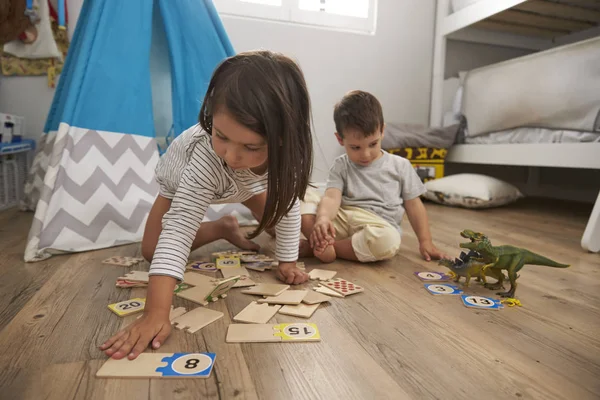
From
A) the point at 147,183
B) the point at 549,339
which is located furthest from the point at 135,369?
the point at 147,183

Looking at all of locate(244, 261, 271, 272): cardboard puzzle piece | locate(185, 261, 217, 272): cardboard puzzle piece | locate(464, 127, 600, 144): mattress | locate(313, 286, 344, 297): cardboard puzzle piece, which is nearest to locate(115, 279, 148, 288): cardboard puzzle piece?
locate(185, 261, 217, 272): cardboard puzzle piece

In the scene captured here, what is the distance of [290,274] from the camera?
888 millimetres

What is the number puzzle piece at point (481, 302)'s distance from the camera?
76cm

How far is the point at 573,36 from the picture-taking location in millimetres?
2322

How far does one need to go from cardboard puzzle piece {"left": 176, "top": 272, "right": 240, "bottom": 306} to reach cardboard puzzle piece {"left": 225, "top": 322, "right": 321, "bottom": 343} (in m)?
0.13

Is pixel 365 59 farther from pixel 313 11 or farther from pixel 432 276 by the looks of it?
pixel 432 276

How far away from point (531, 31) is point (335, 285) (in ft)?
7.42

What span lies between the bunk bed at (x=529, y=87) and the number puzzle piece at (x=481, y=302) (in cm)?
61

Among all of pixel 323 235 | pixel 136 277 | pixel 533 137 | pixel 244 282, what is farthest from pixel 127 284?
pixel 533 137

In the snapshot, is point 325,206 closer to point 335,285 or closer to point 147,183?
point 335,285

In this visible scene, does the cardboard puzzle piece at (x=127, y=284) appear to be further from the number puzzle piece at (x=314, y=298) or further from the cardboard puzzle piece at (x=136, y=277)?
the number puzzle piece at (x=314, y=298)

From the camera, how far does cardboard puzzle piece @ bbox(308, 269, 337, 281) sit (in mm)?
916

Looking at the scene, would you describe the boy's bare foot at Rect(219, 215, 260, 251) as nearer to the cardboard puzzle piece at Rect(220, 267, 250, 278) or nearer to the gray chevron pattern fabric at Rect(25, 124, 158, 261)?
the cardboard puzzle piece at Rect(220, 267, 250, 278)

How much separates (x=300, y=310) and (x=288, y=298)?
0.15 ft
